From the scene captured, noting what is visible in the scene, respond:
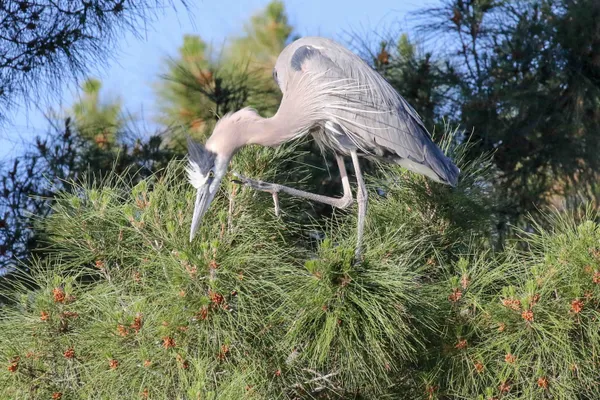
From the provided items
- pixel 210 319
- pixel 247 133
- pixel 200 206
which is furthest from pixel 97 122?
pixel 210 319

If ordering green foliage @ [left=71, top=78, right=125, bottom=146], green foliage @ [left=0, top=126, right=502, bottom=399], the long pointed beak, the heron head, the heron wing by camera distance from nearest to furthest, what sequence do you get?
green foliage @ [left=0, top=126, right=502, bottom=399] < the long pointed beak < the heron head < the heron wing < green foliage @ [left=71, top=78, right=125, bottom=146]

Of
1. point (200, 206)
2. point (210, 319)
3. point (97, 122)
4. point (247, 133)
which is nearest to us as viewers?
point (210, 319)

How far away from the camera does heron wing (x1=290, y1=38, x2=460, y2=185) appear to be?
76.9 inches

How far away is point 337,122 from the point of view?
6.46ft

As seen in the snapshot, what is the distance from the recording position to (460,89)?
2.82 m

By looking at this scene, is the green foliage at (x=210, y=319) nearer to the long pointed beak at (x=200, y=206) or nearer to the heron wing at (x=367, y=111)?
the long pointed beak at (x=200, y=206)

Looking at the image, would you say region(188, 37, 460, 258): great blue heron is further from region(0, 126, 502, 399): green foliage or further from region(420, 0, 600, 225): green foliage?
region(420, 0, 600, 225): green foliage

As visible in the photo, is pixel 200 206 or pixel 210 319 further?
pixel 200 206

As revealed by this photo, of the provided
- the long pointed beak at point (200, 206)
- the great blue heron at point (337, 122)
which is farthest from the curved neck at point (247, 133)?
the long pointed beak at point (200, 206)

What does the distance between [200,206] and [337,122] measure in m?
0.38

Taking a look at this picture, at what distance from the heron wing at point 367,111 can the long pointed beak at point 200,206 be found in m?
0.33

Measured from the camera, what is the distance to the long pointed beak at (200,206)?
1.64 metres

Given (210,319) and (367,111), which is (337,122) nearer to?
(367,111)

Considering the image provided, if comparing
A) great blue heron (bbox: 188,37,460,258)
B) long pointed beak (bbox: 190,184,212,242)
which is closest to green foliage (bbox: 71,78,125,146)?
great blue heron (bbox: 188,37,460,258)
